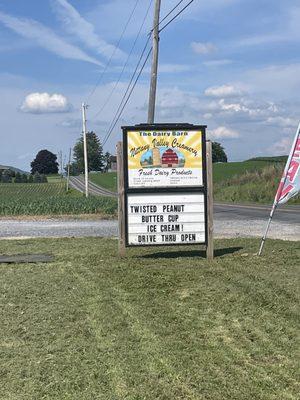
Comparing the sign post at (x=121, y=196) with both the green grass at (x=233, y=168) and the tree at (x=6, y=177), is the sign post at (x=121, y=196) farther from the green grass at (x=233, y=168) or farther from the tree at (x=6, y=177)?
the tree at (x=6, y=177)

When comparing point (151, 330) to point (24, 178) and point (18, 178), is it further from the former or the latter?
point (24, 178)

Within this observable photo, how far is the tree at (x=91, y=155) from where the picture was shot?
586 feet

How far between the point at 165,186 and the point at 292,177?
2278 millimetres

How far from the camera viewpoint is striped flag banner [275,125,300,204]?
32.7 ft

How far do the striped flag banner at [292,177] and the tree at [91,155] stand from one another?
168853 mm

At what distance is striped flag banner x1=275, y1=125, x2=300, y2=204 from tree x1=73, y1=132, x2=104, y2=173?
554 ft

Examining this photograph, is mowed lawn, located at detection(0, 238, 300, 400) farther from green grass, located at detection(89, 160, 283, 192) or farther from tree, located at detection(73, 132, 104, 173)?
tree, located at detection(73, 132, 104, 173)

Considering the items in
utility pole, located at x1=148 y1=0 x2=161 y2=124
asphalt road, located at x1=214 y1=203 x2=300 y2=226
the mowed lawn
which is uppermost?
utility pole, located at x1=148 y1=0 x2=161 y2=124

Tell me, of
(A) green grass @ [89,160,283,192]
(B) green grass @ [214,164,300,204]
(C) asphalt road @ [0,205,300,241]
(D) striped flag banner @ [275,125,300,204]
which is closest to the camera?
(D) striped flag banner @ [275,125,300,204]

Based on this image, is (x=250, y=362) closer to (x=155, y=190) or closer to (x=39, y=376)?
(x=39, y=376)

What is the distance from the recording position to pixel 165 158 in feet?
33.1

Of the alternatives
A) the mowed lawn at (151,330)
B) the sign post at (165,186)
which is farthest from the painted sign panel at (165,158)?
the mowed lawn at (151,330)

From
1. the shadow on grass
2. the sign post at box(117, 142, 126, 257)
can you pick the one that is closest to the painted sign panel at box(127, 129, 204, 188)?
the sign post at box(117, 142, 126, 257)

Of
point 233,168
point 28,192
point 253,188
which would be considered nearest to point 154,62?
point 253,188
